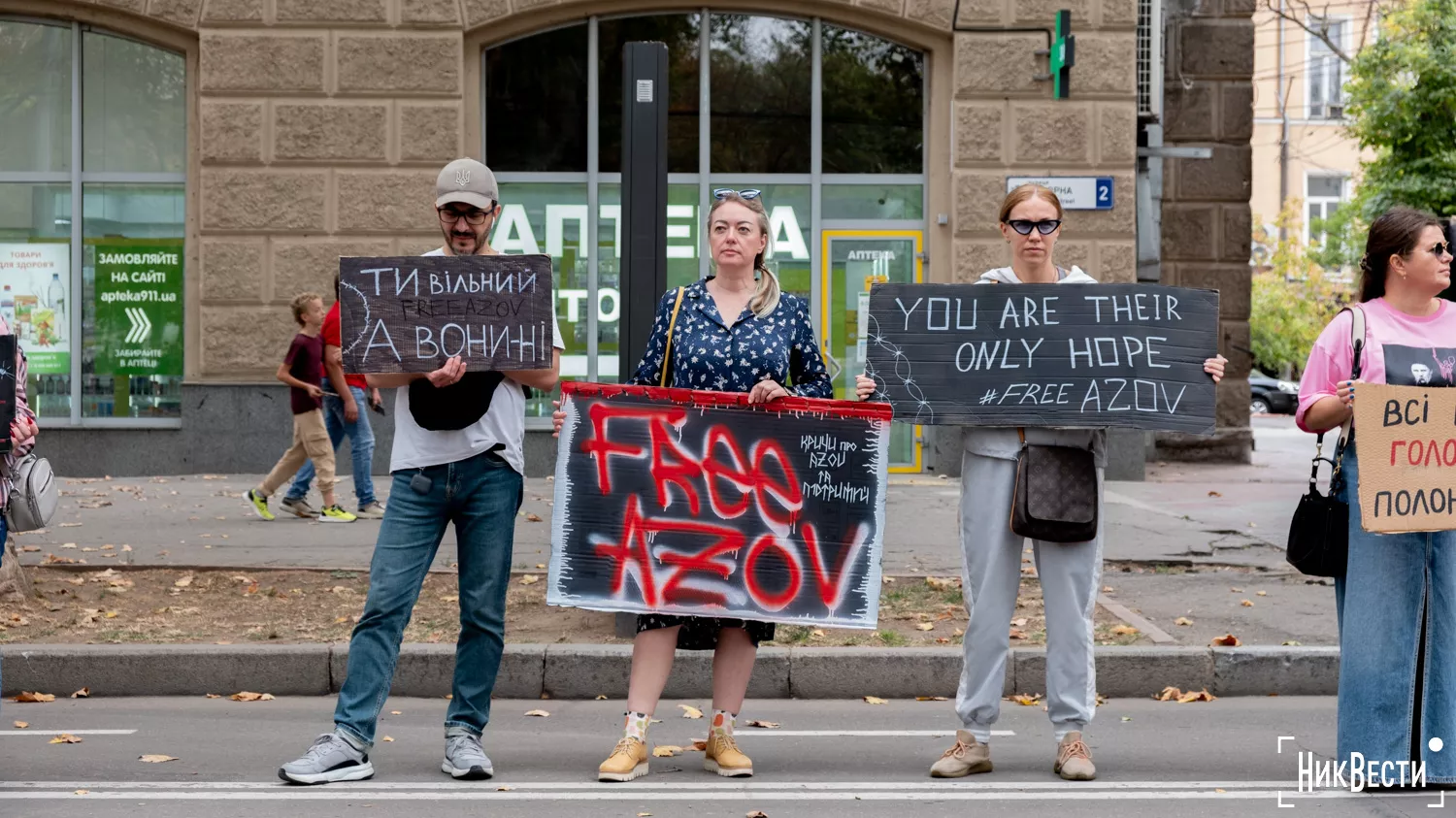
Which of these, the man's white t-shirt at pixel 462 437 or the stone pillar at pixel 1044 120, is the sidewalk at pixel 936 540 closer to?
the stone pillar at pixel 1044 120

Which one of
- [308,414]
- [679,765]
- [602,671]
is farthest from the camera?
[308,414]

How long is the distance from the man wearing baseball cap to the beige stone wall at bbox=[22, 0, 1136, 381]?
8892 mm

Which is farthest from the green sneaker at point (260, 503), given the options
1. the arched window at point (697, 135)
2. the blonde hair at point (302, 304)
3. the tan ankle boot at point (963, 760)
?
the tan ankle boot at point (963, 760)

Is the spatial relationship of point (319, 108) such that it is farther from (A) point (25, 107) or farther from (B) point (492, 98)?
(A) point (25, 107)

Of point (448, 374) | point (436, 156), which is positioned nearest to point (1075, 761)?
point (448, 374)

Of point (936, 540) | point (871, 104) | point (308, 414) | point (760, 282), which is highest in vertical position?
point (871, 104)

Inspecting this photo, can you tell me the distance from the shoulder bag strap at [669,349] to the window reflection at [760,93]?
9531mm

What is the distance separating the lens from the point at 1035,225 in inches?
207

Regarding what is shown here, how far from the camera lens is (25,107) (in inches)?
576

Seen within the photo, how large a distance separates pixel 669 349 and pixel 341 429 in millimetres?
6940

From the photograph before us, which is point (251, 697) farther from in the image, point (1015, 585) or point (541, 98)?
point (541, 98)

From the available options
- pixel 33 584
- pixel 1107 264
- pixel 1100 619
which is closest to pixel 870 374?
pixel 1100 619

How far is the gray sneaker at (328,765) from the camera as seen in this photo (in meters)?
5.13

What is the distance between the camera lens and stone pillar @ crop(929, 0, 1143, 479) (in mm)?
14234
